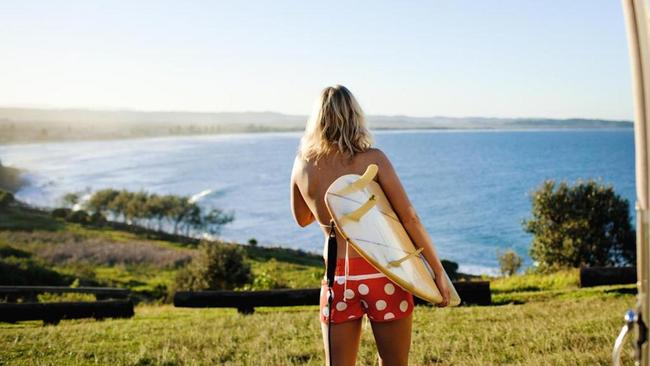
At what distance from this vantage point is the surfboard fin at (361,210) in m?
3.29

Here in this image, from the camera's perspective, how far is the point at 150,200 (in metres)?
91.1

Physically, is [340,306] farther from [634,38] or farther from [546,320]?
[546,320]

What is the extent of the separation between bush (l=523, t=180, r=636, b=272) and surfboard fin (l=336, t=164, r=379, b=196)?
95.2ft

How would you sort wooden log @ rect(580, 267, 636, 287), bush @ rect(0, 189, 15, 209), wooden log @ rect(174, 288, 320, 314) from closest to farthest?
1. wooden log @ rect(174, 288, 320, 314)
2. wooden log @ rect(580, 267, 636, 287)
3. bush @ rect(0, 189, 15, 209)

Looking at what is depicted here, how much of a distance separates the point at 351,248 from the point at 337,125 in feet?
1.94

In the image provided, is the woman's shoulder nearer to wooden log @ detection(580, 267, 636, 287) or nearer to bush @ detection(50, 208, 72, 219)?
wooden log @ detection(580, 267, 636, 287)

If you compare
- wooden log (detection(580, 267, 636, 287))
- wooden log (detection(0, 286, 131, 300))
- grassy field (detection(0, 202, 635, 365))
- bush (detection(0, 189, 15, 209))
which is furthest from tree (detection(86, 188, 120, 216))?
wooden log (detection(580, 267, 636, 287))

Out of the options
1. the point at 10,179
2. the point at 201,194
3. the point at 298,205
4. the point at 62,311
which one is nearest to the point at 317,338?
the point at 298,205

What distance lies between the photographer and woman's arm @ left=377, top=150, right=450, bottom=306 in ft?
11.0

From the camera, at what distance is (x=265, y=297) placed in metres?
11.1

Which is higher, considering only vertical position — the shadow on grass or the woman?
the woman

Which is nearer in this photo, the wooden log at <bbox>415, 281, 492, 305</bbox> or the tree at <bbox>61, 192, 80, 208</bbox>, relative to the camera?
the wooden log at <bbox>415, 281, 492, 305</bbox>

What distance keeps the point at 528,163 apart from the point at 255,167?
71182mm

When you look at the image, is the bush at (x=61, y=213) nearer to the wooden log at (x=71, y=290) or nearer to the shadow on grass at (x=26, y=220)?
the shadow on grass at (x=26, y=220)
